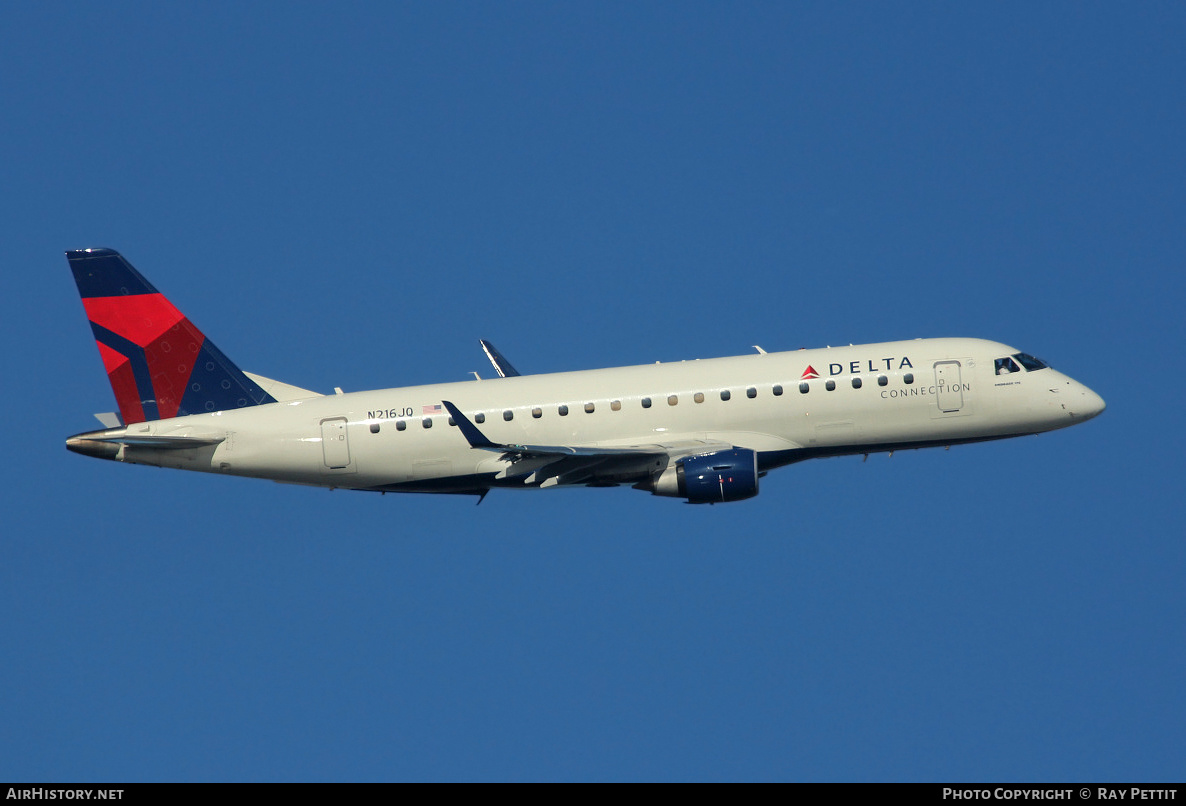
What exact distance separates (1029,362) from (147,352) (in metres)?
35.0

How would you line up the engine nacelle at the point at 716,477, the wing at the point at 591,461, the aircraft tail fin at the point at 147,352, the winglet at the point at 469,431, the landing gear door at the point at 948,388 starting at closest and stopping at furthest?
the winglet at the point at 469,431
the engine nacelle at the point at 716,477
the wing at the point at 591,461
the landing gear door at the point at 948,388
the aircraft tail fin at the point at 147,352

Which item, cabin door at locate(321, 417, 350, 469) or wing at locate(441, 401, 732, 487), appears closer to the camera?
wing at locate(441, 401, 732, 487)

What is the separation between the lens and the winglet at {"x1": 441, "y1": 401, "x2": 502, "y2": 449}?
50.8 meters

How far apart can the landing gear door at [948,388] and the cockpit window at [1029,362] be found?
2781mm

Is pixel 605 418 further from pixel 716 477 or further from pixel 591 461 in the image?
pixel 716 477

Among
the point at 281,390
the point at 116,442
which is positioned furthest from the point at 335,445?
the point at 116,442

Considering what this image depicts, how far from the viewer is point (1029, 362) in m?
55.8

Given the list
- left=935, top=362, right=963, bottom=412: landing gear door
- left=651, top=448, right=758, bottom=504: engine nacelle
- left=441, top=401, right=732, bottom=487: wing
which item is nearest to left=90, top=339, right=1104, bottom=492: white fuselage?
left=935, top=362, right=963, bottom=412: landing gear door

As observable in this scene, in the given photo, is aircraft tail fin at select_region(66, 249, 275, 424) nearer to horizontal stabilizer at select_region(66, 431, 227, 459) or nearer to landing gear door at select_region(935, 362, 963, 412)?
horizontal stabilizer at select_region(66, 431, 227, 459)

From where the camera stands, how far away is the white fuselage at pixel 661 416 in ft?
178

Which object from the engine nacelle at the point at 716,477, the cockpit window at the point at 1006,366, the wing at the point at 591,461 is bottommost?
the engine nacelle at the point at 716,477

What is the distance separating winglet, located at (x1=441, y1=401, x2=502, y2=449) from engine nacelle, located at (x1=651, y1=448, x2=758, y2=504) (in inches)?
280

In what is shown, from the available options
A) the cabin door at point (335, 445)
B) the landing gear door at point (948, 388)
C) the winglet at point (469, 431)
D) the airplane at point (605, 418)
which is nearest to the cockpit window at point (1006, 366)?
the airplane at point (605, 418)

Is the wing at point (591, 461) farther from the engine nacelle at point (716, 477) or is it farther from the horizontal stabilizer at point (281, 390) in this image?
the horizontal stabilizer at point (281, 390)
